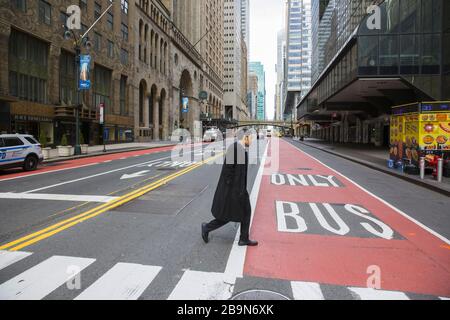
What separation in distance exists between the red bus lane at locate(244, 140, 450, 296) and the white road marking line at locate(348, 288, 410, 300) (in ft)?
0.47

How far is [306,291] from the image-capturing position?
3.95 meters

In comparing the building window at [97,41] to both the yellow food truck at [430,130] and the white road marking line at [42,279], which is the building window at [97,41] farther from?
the white road marking line at [42,279]

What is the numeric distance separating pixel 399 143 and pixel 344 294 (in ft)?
48.7

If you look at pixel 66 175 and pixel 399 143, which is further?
pixel 399 143

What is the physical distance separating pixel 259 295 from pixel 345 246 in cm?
242

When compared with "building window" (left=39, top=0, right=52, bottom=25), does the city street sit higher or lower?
lower

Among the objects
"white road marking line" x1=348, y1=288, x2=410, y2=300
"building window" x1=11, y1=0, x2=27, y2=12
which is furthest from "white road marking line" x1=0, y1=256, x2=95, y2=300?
"building window" x1=11, y1=0, x2=27, y2=12

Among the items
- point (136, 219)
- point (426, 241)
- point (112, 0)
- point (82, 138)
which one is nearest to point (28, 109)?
point (82, 138)

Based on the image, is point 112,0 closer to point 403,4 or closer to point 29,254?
point 403,4

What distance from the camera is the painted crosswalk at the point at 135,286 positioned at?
3779 mm

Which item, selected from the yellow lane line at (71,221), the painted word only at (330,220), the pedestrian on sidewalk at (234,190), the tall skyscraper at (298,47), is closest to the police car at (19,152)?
the yellow lane line at (71,221)

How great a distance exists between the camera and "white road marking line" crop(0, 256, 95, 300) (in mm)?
3768

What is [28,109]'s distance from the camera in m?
28.9

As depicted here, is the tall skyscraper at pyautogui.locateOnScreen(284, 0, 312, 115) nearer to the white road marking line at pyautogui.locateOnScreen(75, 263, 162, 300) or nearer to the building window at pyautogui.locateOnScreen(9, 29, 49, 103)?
the building window at pyautogui.locateOnScreen(9, 29, 49, 103)
